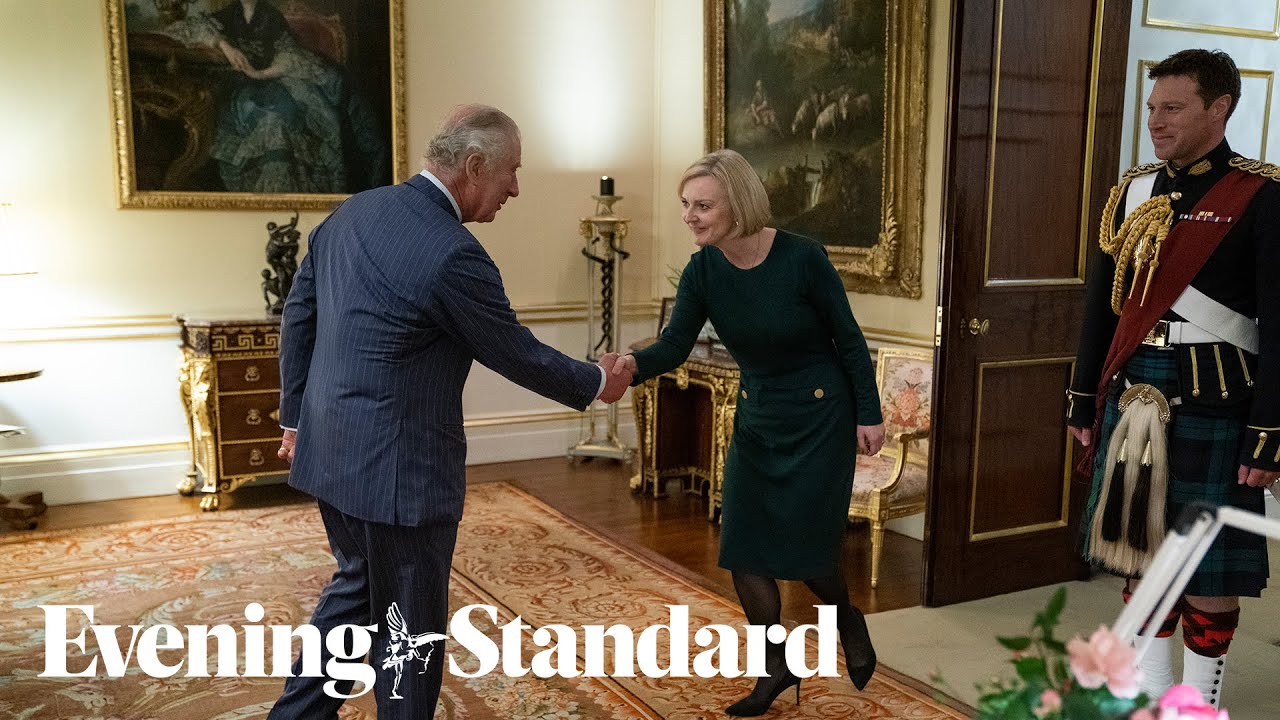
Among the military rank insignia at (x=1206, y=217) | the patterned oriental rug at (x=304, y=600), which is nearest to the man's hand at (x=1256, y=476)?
the military rank insignia at (x=1206, y=217)

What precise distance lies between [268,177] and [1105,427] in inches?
185

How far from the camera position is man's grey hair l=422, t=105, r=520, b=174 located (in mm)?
2580

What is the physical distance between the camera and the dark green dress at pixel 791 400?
3.07m

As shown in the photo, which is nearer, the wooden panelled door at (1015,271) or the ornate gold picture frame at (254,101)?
the wooden panelled door at (1015,271)

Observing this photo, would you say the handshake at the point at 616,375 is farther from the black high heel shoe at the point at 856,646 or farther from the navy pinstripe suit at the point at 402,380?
the black high heel shoe at the point at 856,646

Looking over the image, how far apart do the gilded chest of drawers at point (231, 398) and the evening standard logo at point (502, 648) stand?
1559mm

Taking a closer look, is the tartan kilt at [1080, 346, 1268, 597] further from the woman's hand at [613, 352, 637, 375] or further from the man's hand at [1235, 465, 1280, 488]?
the woman's hand at [613, 352, 637, 375]

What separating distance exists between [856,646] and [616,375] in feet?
3.75

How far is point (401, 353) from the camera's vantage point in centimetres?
246

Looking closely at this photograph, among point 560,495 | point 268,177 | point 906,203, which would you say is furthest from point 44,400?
point 906,203

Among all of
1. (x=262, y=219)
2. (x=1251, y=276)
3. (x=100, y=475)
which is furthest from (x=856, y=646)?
(x=100, y=475)

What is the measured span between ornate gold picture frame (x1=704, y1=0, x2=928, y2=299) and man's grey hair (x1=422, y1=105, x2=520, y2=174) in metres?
3.02

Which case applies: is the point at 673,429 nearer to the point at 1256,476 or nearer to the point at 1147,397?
the point at 1147,397

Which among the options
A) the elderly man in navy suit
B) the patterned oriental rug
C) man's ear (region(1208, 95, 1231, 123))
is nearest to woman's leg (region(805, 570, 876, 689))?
the patterned oriental rug
